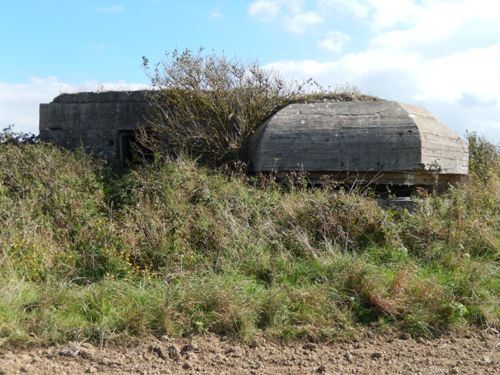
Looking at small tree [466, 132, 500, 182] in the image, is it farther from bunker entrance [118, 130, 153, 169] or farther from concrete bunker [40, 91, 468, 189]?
bunker entrance [118, 130, 153, 169]

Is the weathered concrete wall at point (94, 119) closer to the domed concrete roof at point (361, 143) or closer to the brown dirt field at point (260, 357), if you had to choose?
the domed concrete roof at point (361, 143)

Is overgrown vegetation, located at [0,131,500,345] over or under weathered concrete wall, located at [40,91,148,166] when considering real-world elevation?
under

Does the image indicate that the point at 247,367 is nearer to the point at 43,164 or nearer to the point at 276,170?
the point at 276,170

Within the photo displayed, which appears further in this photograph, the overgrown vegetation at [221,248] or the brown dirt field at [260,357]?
the overgrown vegetation at [221,248]

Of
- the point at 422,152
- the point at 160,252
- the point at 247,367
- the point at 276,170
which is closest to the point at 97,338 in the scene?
the point at 247,367

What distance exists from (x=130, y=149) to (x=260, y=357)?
22.9 feet

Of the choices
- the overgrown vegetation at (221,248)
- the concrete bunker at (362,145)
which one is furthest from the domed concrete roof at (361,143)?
the overgrown vegetation at (221,248)

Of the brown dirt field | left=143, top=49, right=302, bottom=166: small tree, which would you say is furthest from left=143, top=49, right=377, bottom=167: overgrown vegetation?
the brown dirt field

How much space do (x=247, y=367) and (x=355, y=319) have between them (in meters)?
1.33

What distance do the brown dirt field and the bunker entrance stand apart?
18.9 ft

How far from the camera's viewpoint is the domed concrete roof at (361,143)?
8555 mm

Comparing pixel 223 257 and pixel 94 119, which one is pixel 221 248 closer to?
pixel 223 257

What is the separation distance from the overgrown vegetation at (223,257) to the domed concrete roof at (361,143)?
475mm

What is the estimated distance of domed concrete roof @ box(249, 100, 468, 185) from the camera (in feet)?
28.1
